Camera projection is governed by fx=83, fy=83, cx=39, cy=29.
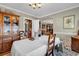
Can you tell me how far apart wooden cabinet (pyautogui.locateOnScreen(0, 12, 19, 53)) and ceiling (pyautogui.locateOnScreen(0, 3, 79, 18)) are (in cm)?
17

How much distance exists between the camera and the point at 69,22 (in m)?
1.44

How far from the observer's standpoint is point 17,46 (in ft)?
5.19

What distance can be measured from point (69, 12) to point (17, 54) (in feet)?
3.70

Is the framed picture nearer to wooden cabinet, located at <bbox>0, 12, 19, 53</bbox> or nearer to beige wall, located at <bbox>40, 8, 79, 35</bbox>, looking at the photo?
beige wall, located at <bbox>40, 8, 79, 35</bbox>

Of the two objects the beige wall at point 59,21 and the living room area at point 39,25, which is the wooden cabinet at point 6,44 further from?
the beige wall at point 59,21

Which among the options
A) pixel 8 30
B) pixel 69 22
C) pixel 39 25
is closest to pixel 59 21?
pixel 69 22

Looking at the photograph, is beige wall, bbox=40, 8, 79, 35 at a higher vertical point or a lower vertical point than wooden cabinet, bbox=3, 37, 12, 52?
higher

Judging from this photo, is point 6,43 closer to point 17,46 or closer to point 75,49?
point 17,46

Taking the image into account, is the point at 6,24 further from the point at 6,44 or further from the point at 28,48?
the point at 28,48

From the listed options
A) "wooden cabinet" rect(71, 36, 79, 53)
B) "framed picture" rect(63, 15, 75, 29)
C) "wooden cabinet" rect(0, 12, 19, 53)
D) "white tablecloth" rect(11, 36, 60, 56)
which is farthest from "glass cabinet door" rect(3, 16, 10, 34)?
"wooden cabinet" rect(71, 36, 79, 53)

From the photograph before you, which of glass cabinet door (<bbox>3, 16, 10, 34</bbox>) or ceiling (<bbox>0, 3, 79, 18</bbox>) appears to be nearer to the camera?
ceiling (<bbox>0, 3, 79, 18</bbox>)

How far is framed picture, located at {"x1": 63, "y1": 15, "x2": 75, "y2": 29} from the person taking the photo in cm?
140

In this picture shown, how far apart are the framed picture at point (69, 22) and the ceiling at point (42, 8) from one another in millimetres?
164

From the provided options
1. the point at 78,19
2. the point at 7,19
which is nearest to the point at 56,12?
the point at 78,19
